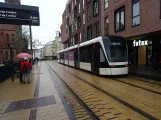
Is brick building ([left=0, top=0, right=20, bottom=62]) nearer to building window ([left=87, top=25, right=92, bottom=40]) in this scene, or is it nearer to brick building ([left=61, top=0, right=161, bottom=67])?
building window ([left=87, top=25, right=92, bottom=40])

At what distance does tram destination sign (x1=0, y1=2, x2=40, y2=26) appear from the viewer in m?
18.3

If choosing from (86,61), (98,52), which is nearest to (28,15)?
(86,61)

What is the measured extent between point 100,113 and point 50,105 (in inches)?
82.5

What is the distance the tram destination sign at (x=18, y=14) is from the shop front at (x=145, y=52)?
11.4 metres

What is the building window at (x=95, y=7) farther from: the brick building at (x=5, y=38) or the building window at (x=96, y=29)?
the brick building at (x=5, y=38)

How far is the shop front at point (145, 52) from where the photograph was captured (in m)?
16.4

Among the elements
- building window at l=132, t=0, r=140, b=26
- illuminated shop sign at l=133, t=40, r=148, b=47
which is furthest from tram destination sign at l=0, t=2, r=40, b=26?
illuminated shop sign at l=133, t=40, r=148, b=47

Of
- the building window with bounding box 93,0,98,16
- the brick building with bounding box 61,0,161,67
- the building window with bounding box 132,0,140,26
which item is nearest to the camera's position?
the brick building with bounding box 61,0,161,67

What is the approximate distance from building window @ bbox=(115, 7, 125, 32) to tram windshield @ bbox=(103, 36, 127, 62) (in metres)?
6.06

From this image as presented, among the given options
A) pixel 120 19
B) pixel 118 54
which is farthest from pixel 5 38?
pixel 118 54

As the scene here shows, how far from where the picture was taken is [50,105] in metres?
6.88

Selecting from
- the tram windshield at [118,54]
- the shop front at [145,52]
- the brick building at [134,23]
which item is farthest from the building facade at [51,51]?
the tram windshield at [118,54]

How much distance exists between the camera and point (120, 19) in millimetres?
20094

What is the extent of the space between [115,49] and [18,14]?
11.5 m
